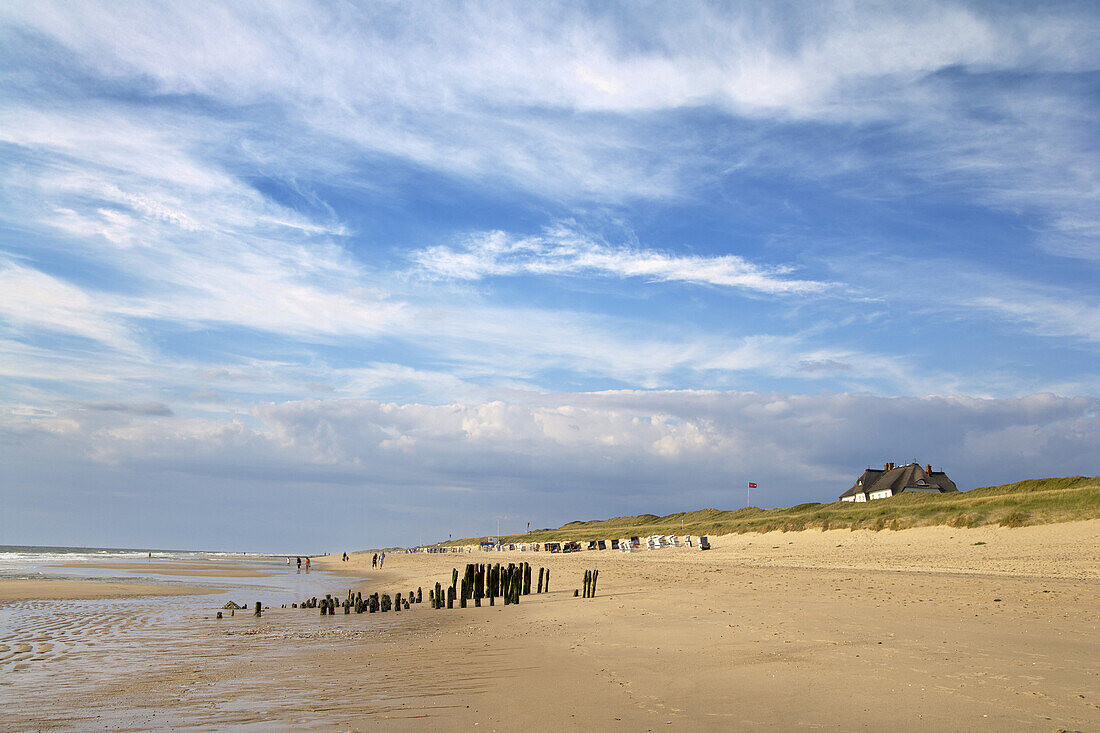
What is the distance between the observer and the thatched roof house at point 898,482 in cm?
7300

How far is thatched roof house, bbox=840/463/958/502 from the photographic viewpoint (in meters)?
73.0

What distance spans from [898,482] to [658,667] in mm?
73579

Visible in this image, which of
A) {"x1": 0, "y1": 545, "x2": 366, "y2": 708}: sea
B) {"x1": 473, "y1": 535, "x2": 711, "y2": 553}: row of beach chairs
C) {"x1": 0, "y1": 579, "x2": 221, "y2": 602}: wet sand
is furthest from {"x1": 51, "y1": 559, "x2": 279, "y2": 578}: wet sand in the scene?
{"x1": 473, "y1": 535, "x2": 711, "y2": 553}: row of beach chairs

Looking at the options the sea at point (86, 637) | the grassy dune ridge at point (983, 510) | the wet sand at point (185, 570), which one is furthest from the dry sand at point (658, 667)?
the wet sand at point (185, 570)

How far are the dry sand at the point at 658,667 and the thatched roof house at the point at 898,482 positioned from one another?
5739cm

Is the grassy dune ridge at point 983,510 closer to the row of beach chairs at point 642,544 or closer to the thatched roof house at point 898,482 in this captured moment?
the row of beach chairs at point 642,544

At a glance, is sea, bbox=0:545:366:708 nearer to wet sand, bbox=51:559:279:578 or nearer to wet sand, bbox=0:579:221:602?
wet sand, bbox=0:579:221:602

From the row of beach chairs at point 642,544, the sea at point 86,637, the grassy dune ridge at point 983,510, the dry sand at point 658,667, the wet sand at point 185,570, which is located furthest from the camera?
the row of beach chairs at point 642,544

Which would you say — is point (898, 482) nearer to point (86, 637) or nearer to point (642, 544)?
point (642, 544)

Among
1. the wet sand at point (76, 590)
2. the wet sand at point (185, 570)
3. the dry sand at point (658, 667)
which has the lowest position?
the wet sand at point (185, 570)

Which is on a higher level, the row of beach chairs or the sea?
the sea

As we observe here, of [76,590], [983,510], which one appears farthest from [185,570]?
[983,510]

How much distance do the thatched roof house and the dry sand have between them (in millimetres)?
57392

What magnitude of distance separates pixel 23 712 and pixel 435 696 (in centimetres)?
506
